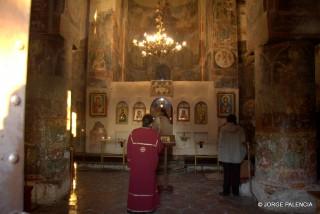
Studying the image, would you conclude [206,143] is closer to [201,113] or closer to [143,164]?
[201,113]

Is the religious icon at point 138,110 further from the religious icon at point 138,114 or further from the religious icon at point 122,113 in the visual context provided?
the religious icon at point 122,113

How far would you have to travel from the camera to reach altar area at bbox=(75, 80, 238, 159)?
13.4 m

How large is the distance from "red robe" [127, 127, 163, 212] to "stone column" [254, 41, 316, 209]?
2.55 meters

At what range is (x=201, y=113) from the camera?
1358 cm

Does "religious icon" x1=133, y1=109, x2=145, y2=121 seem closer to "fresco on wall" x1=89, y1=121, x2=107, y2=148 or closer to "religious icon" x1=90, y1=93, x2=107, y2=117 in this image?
"religious icon" x1=90, y1=93, x2=107, y2=117

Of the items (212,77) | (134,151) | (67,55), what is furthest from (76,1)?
(212,77)

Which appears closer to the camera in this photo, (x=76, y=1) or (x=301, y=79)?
(x=301, y=79)

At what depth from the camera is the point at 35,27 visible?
6477 millimetres

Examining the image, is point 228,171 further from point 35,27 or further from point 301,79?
point 35,27

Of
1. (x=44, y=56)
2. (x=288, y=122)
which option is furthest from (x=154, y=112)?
(x=288, y=122)

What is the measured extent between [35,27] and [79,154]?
281 inches

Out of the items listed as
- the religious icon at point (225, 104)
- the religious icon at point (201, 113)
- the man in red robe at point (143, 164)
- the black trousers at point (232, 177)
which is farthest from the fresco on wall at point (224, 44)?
the man in red robe at point (143, 164)

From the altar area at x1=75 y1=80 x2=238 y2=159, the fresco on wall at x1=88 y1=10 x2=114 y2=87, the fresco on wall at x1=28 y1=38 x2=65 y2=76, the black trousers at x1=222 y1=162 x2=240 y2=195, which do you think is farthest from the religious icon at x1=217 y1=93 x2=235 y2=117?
the fresco on wall at x1=28 y1=38 x2=65 y2=76

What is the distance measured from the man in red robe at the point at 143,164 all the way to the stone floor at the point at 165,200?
0.47 m
